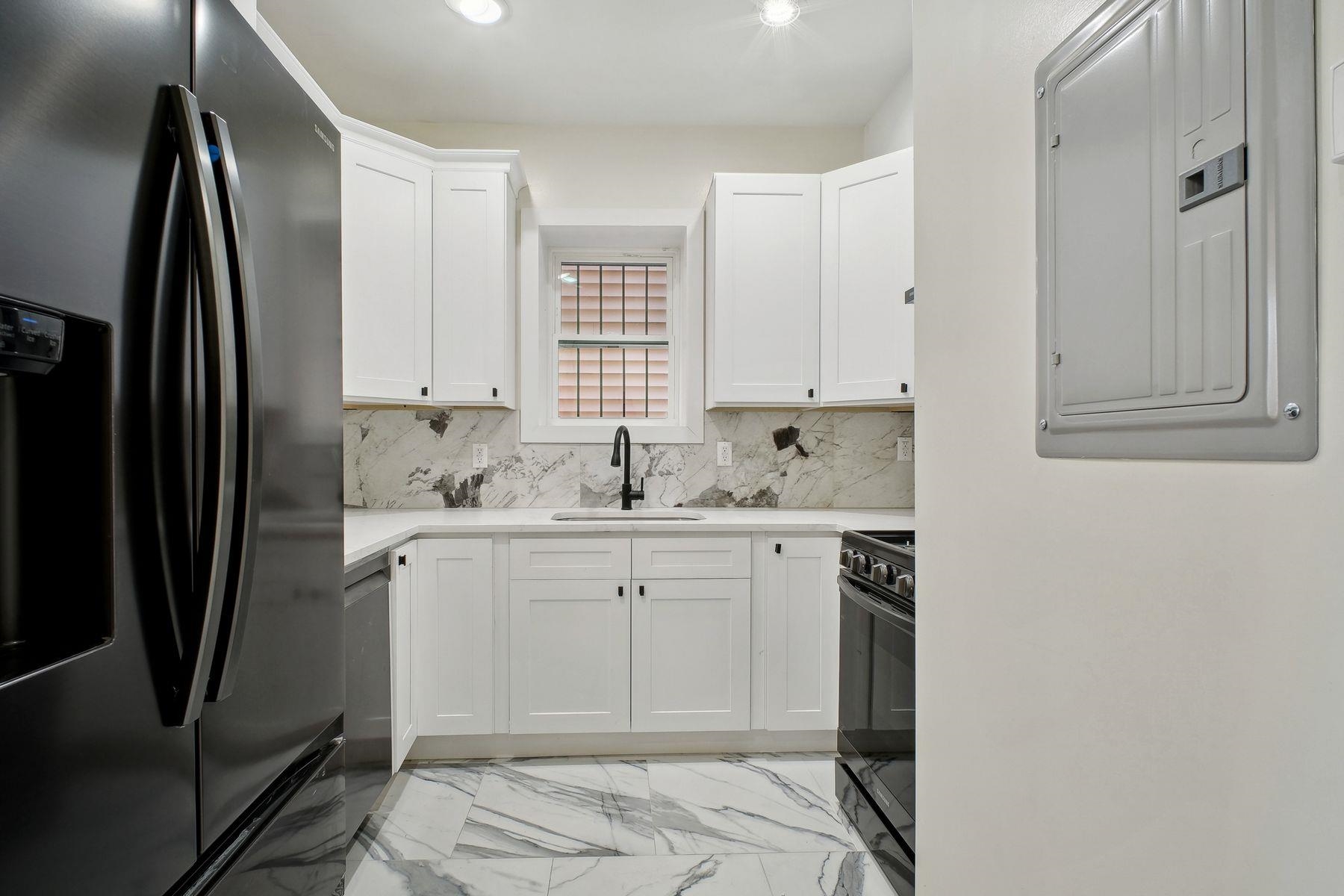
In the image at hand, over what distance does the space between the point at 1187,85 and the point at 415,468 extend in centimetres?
288

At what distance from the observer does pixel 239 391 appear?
750 millimetres

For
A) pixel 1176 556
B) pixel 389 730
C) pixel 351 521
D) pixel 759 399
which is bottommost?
pixel 389 730

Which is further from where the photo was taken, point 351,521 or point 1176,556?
point 351,521

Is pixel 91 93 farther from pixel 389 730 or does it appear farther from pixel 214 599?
pixel 389 730

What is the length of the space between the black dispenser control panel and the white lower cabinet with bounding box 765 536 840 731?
2.15m

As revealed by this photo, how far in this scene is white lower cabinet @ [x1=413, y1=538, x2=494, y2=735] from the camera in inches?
91.7

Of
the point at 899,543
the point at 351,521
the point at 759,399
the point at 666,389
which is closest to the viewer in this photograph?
the point at 899,543

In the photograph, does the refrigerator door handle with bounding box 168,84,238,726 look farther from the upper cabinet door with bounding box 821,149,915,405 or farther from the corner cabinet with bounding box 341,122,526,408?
the upper cabinet door with bounding box 821,149,915,405

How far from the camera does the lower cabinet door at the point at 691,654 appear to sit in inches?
94.7

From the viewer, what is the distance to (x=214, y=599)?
696mm

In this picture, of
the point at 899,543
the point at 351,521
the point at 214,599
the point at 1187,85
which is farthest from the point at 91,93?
the point at 351,521

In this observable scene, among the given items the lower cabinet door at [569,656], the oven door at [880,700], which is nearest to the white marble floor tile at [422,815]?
the lower cabinet door at [569,656]

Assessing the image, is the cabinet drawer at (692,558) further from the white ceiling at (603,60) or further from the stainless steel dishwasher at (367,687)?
the white ceiling at (603,60)

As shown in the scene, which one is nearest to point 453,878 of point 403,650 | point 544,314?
point 403,650
